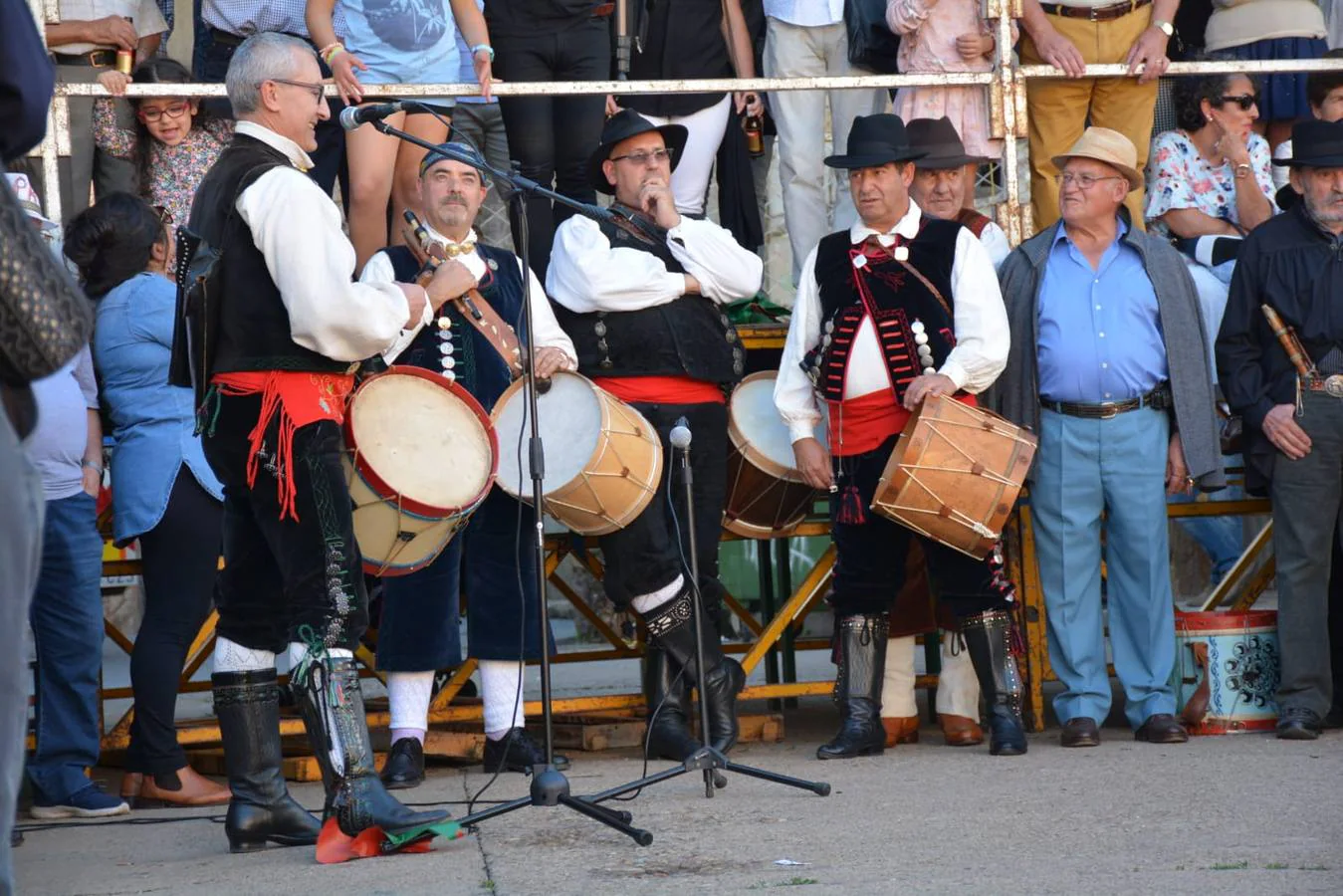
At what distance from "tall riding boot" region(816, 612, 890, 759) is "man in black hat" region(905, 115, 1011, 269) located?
1.55m

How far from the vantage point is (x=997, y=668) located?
667 centimetres

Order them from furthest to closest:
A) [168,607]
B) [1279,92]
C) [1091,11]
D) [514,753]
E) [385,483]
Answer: [1279,92]
[1091,11]
[514,753]
[168,607]
[385,483]

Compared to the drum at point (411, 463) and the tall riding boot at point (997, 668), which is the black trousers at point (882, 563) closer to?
the tall riding boot at point (997, 668)

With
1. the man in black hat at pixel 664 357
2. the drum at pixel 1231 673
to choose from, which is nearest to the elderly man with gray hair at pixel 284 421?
the man in black hat at pixel 664 357

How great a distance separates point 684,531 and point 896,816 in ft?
5.89

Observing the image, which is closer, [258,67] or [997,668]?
[258,67]

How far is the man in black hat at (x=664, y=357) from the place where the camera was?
663 centimetres

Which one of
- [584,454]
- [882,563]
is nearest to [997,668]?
[882,563]

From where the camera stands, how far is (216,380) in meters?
4.96

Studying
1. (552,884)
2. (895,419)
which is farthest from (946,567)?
(552,884)

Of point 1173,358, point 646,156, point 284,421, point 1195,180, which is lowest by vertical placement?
point 1173,358

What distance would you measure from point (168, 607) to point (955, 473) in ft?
8.72

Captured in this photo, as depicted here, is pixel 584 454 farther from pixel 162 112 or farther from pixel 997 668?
pixel 162 112

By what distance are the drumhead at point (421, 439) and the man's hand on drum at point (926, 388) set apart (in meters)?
1.59
